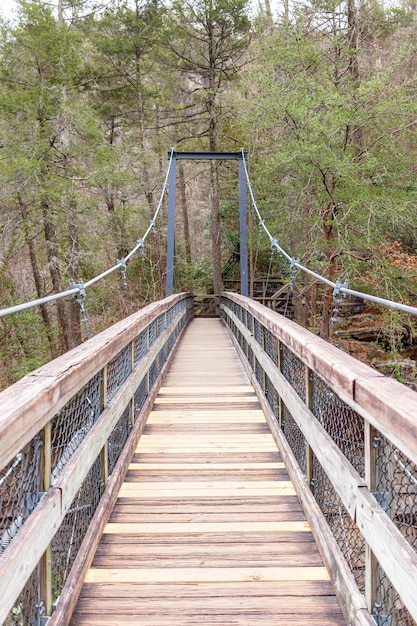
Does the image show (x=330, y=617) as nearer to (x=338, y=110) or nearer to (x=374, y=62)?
(x=338, y=110)

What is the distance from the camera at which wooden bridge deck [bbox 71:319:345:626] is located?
1696 millimetres

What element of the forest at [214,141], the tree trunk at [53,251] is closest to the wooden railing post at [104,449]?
the forest at [214,141]

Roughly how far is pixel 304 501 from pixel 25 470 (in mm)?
1509

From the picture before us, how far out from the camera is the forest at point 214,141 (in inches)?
305

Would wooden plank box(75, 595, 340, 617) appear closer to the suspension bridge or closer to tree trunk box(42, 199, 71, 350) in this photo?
the suspension bridge

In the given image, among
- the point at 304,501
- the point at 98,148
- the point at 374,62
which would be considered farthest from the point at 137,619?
the point at 374,62

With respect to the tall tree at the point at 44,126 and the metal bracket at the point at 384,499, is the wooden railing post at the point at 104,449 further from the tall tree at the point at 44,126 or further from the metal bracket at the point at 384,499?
the tall tree at the point at 44,126

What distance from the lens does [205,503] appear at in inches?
99.6

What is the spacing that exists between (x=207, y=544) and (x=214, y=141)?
1480 cm

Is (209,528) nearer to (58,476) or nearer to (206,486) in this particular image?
(206,486)

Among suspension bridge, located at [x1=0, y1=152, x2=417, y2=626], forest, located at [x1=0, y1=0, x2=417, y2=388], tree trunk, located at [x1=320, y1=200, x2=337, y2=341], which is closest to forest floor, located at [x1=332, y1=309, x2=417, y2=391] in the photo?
forest, located at [x1=0, y1=0, x2=417, y2=388]

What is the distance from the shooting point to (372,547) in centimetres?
139

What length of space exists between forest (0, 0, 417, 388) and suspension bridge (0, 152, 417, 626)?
5.26 meters

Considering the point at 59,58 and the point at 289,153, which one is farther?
the point at 59,58
